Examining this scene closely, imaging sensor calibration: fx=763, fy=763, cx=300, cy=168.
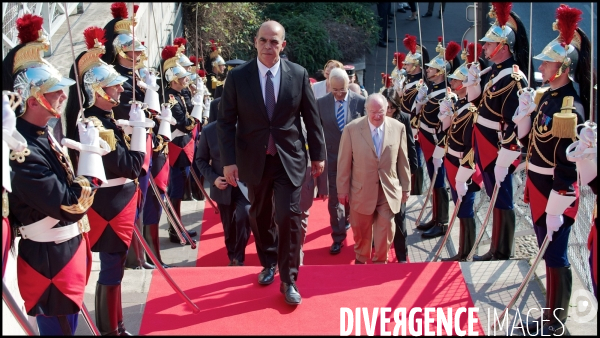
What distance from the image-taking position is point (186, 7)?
14922mm

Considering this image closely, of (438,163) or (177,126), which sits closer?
(177,126)

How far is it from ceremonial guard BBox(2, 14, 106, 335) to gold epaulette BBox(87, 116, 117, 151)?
0.27 m

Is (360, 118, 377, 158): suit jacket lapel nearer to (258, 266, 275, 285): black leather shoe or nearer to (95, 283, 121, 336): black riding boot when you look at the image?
(258, 266, 275, 285): black leather shoe

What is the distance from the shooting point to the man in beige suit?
5836 mm

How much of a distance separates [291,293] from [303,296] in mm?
200

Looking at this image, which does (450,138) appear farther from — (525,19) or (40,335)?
(525,19)

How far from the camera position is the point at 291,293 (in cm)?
465

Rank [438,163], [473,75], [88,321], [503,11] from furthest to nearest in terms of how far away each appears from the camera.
Answer: [438,163] < [473,75] < [503,11] < [88,321]

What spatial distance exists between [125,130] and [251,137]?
2.65ft

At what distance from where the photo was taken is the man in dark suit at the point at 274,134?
4.52m

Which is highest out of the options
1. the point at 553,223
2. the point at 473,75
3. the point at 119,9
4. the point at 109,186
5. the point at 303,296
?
the point at 119,9

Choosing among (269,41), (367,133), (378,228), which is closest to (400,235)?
(378,228)

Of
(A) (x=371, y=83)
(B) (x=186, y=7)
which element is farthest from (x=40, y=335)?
(A) (x=371, y=83)

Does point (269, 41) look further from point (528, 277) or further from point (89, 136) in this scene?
point (528, 277)
